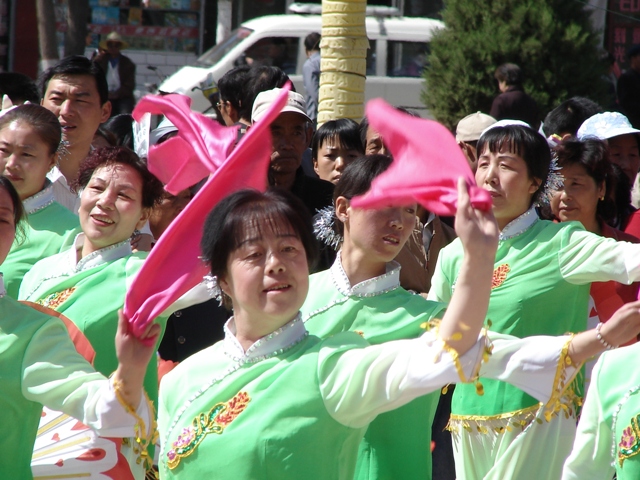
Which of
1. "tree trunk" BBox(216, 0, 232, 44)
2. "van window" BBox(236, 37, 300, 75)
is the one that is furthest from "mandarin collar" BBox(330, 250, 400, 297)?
"tree trunk" BBox(216, 0, 232, 44)

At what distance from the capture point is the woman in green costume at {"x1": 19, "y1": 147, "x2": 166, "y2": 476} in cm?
379

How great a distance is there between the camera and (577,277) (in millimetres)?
3988

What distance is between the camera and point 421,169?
7.99ft

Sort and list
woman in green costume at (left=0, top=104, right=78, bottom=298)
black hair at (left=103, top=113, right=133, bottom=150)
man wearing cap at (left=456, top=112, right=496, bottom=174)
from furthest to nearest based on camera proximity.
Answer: black hair at (left=103, top=113, right=133, bottom=150) < man wearing cap at (left=456, top=112, right=496, bottom=174) < woman in green costume at (left=0, top=104, right=78, bottom=298)

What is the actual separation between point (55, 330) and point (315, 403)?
2.62 ft

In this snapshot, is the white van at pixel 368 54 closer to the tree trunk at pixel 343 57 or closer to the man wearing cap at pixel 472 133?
the tree trunk at pixel 343 57

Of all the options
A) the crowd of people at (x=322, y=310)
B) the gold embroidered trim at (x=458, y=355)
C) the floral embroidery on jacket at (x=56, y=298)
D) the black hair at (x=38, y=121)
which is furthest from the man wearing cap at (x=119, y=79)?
the gold embroidered trim at (x=458, y=355)

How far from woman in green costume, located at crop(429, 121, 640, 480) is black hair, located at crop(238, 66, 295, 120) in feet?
5.75

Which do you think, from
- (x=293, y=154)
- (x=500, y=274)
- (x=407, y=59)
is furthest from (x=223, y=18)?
(x=500, y=274)

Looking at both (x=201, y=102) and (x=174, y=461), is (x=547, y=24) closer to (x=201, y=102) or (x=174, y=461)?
(x=201, y=102)

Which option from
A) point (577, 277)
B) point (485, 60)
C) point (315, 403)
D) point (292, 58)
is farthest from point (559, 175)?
point (292, 58)

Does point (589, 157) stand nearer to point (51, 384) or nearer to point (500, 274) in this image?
point (500, 274)

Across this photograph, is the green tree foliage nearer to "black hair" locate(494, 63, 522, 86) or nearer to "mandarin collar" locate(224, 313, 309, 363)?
"black hair" locate(494, 63, 522, 86)

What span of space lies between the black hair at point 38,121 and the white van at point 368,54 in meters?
8.37
